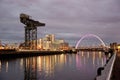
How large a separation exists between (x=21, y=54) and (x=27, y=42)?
120ft

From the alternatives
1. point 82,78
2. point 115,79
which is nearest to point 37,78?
point 82,78

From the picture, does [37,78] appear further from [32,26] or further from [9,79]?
[32,26]

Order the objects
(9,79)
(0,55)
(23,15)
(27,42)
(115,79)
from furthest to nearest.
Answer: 1. (27,42)
2. (23,15)
3. (0,55)
4. (9,79)
5. (115,79)

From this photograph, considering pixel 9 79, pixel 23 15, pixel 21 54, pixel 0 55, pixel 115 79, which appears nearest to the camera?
pixel 115 79

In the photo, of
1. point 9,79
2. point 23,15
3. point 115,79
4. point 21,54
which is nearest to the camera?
point 115,79

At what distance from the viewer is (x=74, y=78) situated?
40.8 m

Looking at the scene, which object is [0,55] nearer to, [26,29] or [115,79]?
[26,29]

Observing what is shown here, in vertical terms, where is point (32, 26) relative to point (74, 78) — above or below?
above

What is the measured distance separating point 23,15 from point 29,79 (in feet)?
374

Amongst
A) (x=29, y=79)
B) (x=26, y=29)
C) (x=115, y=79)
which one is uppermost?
(x=26, y=29)

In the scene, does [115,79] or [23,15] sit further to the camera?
[23,15]

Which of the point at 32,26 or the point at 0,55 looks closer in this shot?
the point at 0,55

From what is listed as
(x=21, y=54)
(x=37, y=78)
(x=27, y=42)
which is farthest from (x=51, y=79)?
(x=27, y=42)

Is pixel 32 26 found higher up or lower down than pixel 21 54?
higher up
